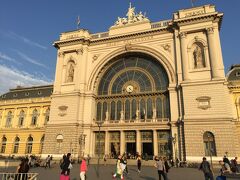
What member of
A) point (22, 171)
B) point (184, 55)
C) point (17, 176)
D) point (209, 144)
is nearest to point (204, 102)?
point (209, 144)

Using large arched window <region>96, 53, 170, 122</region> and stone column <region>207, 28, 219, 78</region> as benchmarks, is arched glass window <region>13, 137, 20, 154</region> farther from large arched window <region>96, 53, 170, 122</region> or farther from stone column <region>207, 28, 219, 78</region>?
stone column <region>207, 28, 219, 78</region>

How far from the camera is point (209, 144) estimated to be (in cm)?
3183

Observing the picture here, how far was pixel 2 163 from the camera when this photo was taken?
29.4 meters

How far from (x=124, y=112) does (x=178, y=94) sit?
11.0 metres

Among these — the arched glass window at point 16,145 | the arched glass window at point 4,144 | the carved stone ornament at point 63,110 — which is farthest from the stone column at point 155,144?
the arched glass window at point 4,144

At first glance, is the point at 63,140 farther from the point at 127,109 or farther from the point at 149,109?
the point at 149,109

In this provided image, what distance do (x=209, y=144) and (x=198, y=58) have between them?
568 inches

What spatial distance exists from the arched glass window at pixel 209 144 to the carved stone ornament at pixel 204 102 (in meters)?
3.91

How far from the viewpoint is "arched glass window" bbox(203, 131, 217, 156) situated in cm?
3140

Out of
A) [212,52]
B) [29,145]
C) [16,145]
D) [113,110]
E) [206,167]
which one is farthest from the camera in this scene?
[16,145]

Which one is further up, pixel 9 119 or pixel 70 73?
pixel 70 73

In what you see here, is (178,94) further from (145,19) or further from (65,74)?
(65,74)

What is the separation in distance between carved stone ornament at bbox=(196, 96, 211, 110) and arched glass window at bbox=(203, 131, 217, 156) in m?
3.91

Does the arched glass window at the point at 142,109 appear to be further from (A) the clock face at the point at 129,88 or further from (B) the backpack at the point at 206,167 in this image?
(B) the backpack at the point at 206,167
